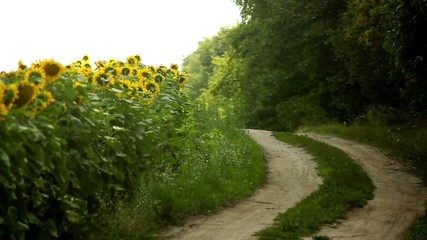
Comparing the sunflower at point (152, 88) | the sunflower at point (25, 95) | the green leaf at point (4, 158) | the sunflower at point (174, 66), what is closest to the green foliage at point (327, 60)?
the sunflower at point (174, 66)

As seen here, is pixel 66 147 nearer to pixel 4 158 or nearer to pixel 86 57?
pixel 4 158

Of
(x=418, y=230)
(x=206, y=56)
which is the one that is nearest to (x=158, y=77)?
(x=418, y=230)

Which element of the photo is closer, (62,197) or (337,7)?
(62,197)

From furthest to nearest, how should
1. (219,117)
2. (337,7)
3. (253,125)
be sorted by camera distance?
1. (253,125)
2. (337,7)
3. (219,117)

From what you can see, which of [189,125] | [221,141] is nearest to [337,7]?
[221,141]

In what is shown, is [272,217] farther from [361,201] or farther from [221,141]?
[221,141]

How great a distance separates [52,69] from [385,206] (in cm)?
668

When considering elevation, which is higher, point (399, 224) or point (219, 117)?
point (219, 117)

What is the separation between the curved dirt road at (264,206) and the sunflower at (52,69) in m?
2.76

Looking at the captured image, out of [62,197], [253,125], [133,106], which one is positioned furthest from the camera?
[253,125]

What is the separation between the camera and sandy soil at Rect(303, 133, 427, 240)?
27.2 ft

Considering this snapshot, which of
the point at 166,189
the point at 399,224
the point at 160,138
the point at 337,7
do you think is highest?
the point at 337,7

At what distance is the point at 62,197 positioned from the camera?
5961mm

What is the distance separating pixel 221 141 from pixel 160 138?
402cm
